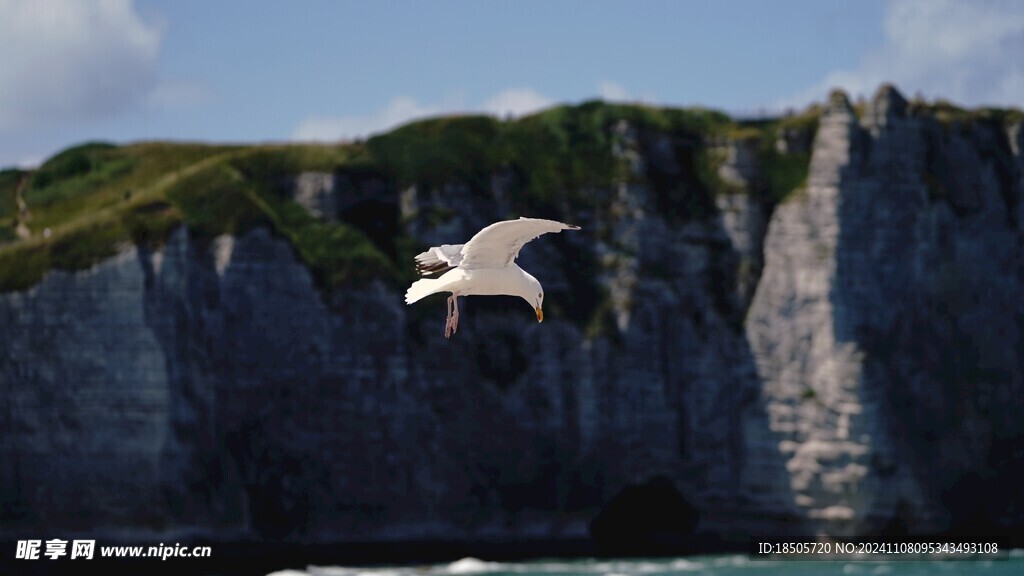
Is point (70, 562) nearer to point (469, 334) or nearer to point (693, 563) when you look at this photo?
point (469, 334)

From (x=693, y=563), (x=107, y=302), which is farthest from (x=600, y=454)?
(x=107, y=302)

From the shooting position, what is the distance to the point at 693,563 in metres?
102

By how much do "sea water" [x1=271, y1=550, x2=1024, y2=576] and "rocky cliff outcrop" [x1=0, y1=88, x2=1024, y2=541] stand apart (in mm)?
2172

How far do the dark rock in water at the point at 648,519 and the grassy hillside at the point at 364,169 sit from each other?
15.4m

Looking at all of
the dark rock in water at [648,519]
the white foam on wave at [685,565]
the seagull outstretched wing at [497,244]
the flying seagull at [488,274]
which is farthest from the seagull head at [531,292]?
the dark rock in water at [648,519]

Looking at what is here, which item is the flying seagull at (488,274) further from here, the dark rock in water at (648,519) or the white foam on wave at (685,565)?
the dark rock in water at (648,519)

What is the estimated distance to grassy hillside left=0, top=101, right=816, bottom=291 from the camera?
10181 cm

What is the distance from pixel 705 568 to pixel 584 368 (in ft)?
41.8

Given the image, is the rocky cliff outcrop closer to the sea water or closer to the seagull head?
the sea water

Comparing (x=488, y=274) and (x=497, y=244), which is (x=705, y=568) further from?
(x=497, y=244)

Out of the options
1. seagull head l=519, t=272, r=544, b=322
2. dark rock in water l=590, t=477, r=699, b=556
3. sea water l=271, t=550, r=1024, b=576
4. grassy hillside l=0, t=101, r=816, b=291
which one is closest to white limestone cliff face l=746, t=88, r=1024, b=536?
sea water l=271, t=550, r=1024, b=576

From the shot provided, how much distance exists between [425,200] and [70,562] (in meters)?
26.7

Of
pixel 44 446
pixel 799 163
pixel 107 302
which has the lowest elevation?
pixel 44 446

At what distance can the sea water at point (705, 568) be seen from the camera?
97812 mm
